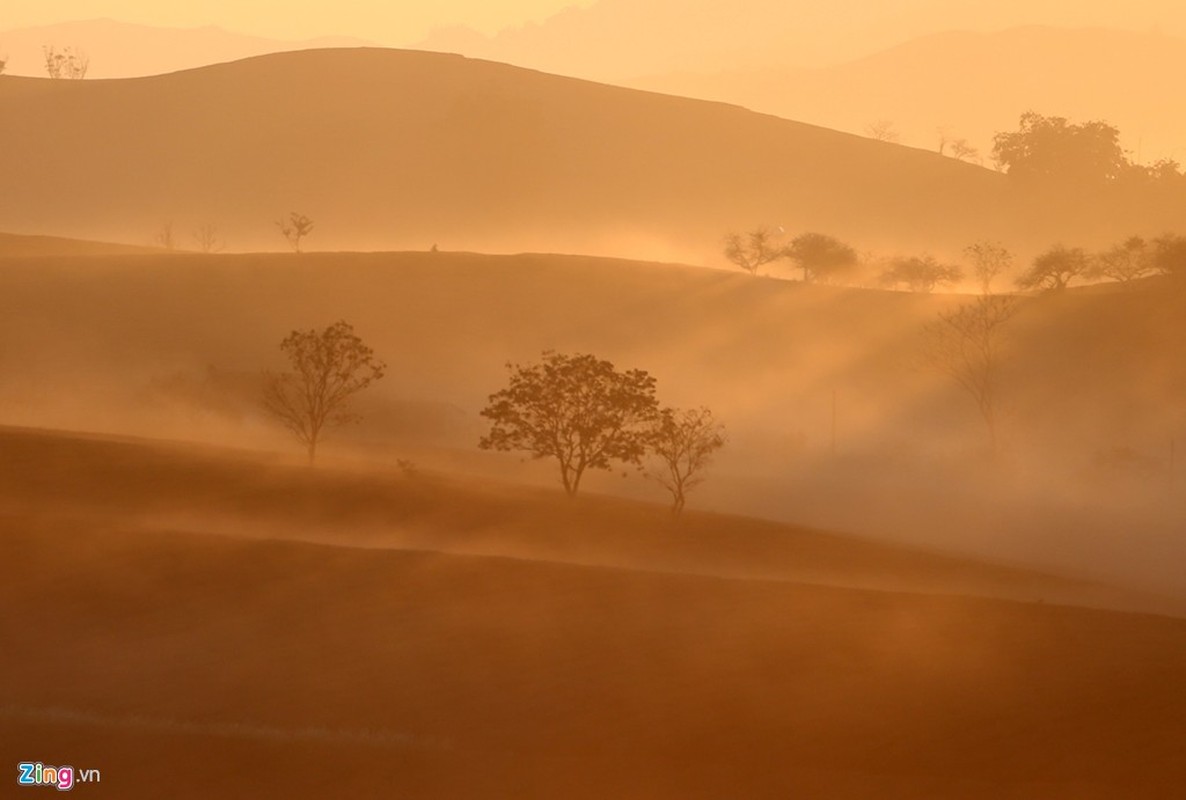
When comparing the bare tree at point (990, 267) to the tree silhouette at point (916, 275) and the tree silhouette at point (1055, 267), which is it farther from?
the tree silhouette at point (1055, 267)

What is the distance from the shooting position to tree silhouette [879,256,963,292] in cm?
10575

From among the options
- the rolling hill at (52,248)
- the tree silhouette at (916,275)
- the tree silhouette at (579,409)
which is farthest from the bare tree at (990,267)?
the tree silhouette at (579,409)

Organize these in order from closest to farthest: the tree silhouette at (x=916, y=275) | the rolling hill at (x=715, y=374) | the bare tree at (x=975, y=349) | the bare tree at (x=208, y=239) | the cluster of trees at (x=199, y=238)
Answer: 1. the rolling hill at (x=715, y=374)
2. the bare tree at (x=975, y=349)
3. the tree silhouette at (x=916, y=275)
4. the cluster of trees at (x=199, y=238)
5. the bare tree at (x=208, y=239)

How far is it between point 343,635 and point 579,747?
18.1 ft

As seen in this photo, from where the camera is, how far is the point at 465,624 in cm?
2234

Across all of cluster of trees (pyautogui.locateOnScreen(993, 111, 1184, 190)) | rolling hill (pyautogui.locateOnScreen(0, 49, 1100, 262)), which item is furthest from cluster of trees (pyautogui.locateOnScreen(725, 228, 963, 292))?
cluster of trees (pyautogui.locateOnScreen(993, 111, 1184, 190))

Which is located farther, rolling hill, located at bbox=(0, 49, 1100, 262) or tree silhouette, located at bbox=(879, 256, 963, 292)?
rolling hill, located at bbox=(0, 49, 1100, 262)

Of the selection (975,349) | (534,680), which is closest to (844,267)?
(975,349)

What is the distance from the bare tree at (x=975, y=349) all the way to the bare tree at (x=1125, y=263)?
13.8 meters

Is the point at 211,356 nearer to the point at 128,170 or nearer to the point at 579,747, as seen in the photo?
the point at 579,747

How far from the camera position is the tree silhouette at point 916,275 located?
106m

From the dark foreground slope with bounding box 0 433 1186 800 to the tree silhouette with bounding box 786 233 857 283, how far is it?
81.4 m

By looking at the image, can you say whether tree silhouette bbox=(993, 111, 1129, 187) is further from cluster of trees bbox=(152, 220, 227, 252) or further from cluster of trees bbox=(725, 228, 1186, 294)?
cluster of trees bbox=(152, 220, 227, 252)

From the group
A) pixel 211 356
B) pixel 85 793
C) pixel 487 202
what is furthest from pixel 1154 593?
pixel 487 202
